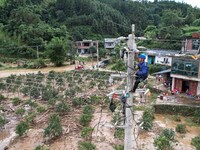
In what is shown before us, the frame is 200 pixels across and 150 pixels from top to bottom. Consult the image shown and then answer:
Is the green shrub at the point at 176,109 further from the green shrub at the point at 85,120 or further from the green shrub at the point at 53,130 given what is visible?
the green shrub at the point at 53,130

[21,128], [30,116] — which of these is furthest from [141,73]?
[30,116]

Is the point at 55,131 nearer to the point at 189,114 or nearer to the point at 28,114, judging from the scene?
the point at 28,114

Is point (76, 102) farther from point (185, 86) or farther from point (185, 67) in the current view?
point (185, 86)

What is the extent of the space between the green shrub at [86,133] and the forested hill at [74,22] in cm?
3278

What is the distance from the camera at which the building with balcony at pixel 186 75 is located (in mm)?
22125

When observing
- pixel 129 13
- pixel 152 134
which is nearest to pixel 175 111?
pixel 152 134

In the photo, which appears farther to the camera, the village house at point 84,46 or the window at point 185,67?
the village house at point 84,46

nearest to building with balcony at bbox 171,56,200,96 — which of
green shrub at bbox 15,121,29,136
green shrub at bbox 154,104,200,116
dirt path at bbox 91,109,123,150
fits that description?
green shrub at bbox 154,104,200,116

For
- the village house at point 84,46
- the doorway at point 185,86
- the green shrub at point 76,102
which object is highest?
the village house at point 84,46

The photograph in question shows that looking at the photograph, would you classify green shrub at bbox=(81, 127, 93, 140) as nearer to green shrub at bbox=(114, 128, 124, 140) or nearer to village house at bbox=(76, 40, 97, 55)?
green shrub at bbox=(114, 128, 124, 140)

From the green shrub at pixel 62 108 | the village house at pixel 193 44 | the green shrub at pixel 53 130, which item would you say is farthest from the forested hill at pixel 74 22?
the green shrub at pixel 53 130

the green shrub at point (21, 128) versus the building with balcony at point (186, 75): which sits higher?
the building with balcony at point (186, 75)

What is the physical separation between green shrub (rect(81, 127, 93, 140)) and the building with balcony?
11.7 m

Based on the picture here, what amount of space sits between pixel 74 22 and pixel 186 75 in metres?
42.3
